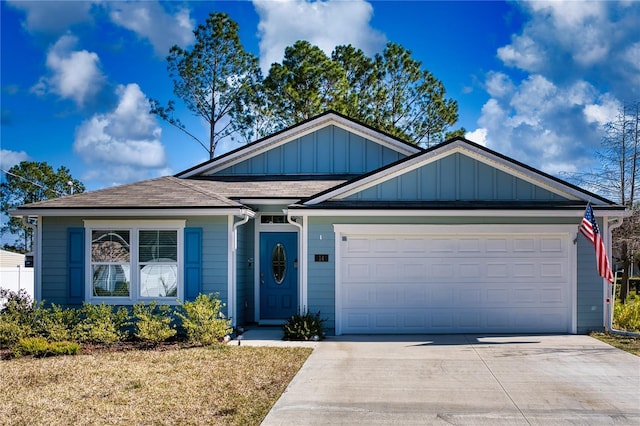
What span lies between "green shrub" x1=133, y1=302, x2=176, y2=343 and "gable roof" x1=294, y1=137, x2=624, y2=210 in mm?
3510

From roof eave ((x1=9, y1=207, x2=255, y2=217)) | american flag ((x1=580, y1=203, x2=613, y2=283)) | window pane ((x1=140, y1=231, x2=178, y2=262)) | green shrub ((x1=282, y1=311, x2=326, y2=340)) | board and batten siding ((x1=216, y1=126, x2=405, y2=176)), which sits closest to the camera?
american flag ((x1=580, y1=203, x2=613, y2=283))

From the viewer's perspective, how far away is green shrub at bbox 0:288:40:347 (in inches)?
402

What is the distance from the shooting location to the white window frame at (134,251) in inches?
451

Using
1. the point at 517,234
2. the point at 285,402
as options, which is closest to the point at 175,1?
the point at 517,234

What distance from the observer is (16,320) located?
10570mm

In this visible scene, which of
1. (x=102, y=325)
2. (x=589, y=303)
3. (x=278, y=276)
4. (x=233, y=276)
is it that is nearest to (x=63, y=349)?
(x=102, y=325)

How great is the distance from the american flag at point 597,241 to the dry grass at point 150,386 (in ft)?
19.4

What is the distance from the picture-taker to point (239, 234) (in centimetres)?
1222

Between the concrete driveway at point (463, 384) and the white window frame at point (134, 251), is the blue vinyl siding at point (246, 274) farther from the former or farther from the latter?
the concrete driveway at point (463, 384)

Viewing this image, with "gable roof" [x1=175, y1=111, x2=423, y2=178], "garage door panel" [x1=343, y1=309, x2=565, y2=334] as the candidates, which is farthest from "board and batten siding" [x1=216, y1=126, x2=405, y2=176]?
"garage door panel" [x1=343, y1=309, x2=565, y2=334]

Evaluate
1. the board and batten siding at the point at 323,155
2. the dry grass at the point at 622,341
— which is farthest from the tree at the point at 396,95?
the dry grass at the point at 622,341

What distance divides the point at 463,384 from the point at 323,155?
8.42 meters

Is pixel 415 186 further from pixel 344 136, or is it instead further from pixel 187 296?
pixel 187 296

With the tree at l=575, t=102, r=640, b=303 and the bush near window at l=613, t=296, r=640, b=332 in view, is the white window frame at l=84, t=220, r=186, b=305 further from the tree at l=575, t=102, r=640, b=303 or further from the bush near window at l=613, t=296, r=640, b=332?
the tree at l=575, t=102, r=640, b=303
